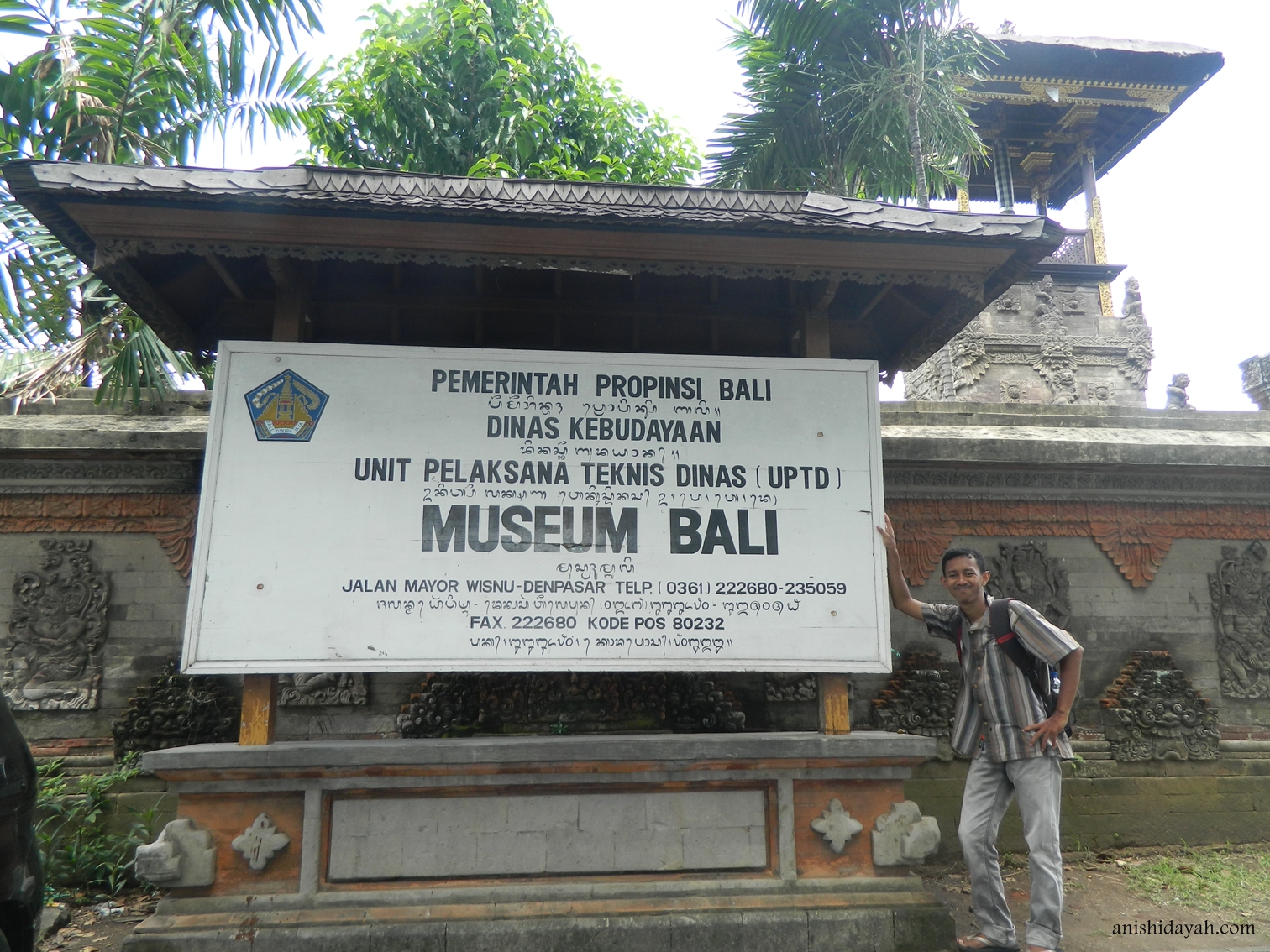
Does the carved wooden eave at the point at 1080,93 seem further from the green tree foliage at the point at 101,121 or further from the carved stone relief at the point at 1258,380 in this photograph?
the green tree foliage at the point at 101,121

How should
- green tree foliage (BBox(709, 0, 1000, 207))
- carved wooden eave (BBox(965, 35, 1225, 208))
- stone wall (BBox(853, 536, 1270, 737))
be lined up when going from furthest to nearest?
carved wooden eave (BBox(965, 35, 1225, 208))
green tree foliage (BBox(709, 0, 1000, 207))
stone wall (BBox(853, 536, 1270, 737))

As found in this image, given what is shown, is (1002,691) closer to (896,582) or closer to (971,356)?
(896,582)

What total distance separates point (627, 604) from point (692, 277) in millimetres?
2266

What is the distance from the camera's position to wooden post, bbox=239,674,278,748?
473 centimetres

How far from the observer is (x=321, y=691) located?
6723 millimetres

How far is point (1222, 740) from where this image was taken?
7.36 meters

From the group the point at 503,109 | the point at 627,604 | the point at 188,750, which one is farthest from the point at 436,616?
the point at 503,109

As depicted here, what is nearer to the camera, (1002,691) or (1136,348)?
(1002,691)

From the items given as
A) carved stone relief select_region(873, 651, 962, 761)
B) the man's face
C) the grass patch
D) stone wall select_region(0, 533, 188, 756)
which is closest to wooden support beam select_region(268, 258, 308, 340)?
stone wall select_region(0, 533, 188, 756)

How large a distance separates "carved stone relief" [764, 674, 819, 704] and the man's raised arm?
2.09 m

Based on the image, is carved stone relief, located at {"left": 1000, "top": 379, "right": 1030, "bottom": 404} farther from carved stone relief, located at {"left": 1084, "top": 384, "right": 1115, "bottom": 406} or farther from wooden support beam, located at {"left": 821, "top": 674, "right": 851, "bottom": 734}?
wooden support beam, located at {"left": 821, "top": 674, "right": 851, "bottom": 734}

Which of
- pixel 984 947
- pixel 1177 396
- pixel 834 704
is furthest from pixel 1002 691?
pixel 1177 396

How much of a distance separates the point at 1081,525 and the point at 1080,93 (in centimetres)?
1244

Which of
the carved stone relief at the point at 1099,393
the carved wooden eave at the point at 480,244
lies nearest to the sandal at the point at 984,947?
the carved wooden eave at the point at 480,244
